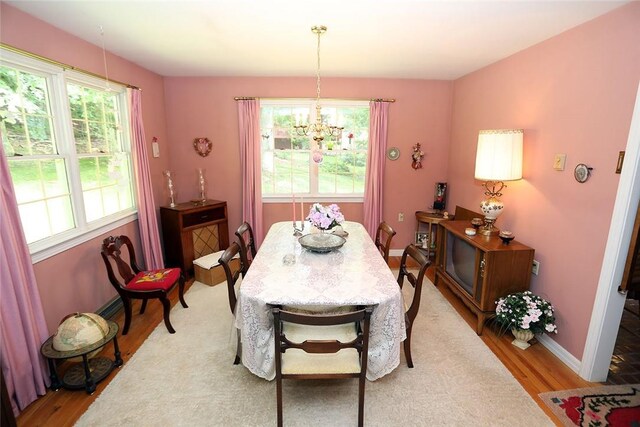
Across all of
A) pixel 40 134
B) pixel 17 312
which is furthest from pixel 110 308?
pixel 40 134

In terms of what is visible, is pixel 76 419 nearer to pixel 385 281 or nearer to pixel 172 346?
pixel 172 346

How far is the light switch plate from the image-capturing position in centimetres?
227

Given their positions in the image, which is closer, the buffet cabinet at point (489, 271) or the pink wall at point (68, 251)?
the pink wall at point (68, 251)

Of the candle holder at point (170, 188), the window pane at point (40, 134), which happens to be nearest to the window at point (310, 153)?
the candle holder at point (170, 188)

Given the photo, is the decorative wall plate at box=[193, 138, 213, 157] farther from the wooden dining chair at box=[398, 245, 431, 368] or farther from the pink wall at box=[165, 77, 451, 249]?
the wooden dining chair at box=[398, 245, 431, 368]

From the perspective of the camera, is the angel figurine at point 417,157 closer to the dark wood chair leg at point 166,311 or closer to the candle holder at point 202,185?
the candle holder at point 202,185

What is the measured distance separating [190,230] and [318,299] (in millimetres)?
2423

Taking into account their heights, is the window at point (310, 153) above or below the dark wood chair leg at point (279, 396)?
above

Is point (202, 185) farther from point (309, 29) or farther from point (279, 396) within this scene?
point (279, 396)

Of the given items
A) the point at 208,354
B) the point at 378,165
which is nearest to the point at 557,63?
the point at 378,165

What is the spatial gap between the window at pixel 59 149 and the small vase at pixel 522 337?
3565 millimetres

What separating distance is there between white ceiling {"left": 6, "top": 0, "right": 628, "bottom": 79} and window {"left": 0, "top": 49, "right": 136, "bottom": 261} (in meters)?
0.42

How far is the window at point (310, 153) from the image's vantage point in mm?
4121

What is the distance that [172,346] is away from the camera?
7.99ft
